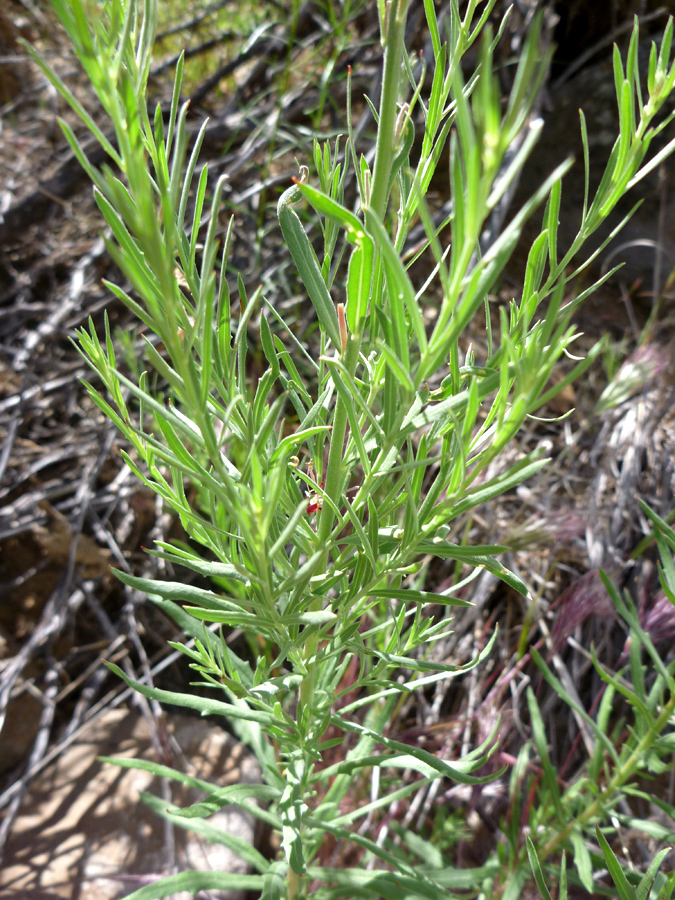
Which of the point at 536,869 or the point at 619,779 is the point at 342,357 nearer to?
the point at 536,869

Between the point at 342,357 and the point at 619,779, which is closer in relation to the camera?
the point at 342,357

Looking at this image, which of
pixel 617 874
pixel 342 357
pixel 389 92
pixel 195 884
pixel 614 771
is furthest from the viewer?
pixel 614 771

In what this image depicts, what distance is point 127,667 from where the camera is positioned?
4.99ft

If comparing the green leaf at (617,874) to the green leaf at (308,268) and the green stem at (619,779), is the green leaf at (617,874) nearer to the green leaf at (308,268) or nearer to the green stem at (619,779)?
the green stem at (619,779)

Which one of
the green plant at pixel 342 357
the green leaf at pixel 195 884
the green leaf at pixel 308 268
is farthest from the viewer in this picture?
the green leaf at pixel 195 884

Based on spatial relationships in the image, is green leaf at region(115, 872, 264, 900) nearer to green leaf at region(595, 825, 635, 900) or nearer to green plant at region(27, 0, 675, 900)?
green plant at region(27, 0, 675, 900)

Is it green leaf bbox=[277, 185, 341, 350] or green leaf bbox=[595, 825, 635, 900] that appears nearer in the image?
green leaf bbox=[277, 185, 341, 350]

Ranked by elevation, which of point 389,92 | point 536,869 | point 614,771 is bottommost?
point 614,771

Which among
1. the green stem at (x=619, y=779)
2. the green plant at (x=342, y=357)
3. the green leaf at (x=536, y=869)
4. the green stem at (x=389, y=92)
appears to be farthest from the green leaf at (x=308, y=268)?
the green stem at (x=619, y=779)

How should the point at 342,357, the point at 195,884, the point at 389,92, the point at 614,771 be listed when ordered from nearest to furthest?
the point at 389,92, the point at 342,357, the point at 195,884, the point at 614,771

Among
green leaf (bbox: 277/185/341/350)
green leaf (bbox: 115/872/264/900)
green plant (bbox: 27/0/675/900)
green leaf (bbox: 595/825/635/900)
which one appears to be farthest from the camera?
green leaf (bbox: 115/872/264/900)

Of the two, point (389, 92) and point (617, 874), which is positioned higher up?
point (389, 92)

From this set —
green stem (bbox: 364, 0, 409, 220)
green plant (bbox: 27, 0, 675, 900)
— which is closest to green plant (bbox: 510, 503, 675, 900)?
green plant (bbox: 27, 0, 675, 900)

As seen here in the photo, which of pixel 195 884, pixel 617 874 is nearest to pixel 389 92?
pixel 617 874
